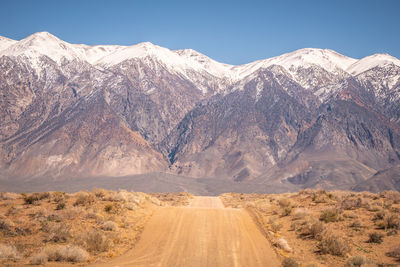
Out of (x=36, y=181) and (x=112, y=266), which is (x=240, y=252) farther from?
(x=36, y=181)

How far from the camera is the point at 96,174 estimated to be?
499ft

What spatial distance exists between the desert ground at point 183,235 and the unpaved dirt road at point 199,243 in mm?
38

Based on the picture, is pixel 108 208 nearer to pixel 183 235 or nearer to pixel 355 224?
pixel 183 235

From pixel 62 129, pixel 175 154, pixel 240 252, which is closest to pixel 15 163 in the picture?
pixel 62 129

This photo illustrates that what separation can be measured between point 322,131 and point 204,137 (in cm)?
5815

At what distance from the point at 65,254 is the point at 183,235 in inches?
225

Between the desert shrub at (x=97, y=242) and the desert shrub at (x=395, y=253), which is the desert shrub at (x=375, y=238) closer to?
the desert shrub at (x=395, y=253)

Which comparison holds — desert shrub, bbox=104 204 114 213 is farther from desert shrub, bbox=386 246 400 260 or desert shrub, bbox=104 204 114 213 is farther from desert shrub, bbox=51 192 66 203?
desert shrub, bbox=386 246 400 260

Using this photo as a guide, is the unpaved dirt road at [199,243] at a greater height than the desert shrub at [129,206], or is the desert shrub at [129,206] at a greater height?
the desert shrub at [129,206]

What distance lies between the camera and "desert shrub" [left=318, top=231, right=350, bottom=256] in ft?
50.4

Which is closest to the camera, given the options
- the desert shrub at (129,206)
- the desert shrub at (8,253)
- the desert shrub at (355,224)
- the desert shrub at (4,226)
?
the desert shrub at (8,253)

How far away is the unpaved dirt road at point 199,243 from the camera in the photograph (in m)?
14.0

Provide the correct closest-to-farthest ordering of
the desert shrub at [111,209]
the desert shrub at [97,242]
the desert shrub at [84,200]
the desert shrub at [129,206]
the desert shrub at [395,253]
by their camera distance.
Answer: the desert shrub at [97,242], the desert shrub at [395,253], the desert shrub at [111,209], the desert shrub at [84,200], the desert shrub at [129,206]

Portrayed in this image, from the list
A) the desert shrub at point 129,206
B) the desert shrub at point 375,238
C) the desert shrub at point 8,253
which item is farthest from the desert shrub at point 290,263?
the desert shrub at point 129,206
